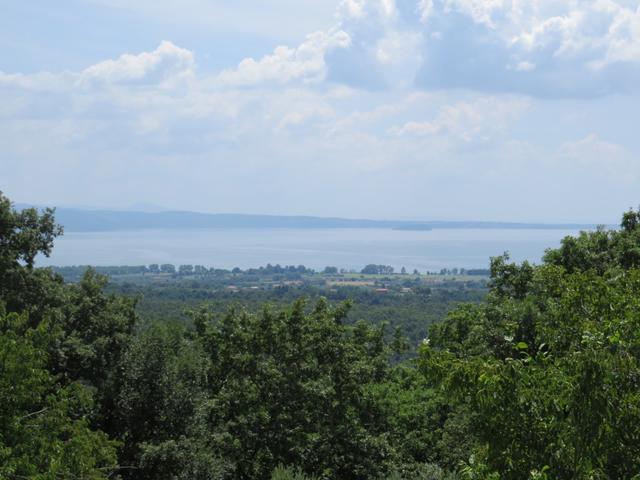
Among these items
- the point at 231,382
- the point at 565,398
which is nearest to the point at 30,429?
the point at 231,382

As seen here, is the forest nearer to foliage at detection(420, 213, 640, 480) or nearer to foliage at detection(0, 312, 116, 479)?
foliage at detection(0, 312, 116, 479)

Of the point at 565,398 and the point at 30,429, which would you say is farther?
the point at 30,429

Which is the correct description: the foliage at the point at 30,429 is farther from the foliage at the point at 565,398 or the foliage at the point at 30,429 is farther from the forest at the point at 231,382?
the foliage at the point at 565,398

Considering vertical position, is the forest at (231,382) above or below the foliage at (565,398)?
below

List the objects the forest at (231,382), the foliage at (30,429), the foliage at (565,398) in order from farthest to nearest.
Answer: the forest at (231,382)
the foliage at (30,429)
the foliage at (565,398)

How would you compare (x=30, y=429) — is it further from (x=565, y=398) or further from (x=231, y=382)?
(x=565, y=398)

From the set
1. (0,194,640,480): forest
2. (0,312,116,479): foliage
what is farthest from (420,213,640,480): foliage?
(0,312,116,479): foliage

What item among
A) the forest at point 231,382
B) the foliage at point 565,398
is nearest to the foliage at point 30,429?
the forest at point 231,382

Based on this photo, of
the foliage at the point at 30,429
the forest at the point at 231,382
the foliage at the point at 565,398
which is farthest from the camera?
the forest at the point at 231,382

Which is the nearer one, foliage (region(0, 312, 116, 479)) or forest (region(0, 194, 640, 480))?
foliage (region(0, 312, 116, 479))

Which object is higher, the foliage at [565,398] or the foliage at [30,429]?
A: the foliage at [565,398]

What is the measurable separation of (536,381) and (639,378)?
80 centimetres

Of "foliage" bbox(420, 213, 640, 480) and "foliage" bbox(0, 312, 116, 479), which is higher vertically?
"foliage" bbox(420, 213, 640, 480)

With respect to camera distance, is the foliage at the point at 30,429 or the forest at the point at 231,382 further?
the forest at the point at 231,382
